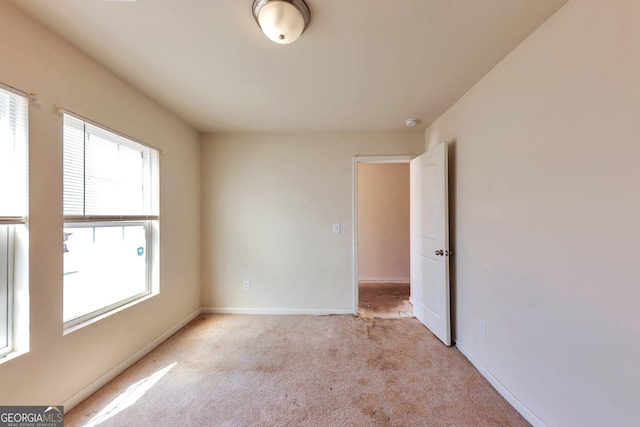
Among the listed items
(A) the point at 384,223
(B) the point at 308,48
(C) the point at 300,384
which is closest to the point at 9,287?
(C) the point at 300,384

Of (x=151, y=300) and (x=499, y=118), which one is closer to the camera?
(x=499, y=118)

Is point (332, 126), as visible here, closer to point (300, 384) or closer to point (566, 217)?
point (566, 217)

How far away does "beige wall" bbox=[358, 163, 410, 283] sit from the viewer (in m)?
4.66

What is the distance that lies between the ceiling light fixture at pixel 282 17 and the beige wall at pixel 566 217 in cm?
136

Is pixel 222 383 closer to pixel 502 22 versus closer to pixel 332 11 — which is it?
pixel 332 11

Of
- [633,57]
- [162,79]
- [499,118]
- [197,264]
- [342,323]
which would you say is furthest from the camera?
[197,264]

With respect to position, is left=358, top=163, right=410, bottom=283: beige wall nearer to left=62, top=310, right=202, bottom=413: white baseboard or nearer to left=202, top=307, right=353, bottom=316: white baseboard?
left=202, top=307, right=353, bottom=316: white baseboard

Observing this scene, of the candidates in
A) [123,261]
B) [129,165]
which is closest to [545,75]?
[129,165]

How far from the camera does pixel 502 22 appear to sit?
1.34m

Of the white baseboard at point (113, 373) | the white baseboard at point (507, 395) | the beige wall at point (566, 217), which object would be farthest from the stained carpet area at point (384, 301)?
the white baseboard at point (113, 373)

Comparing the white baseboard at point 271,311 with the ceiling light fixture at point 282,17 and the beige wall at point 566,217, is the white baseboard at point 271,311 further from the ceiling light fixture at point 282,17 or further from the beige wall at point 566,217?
the ceiling light fixture at point 282,17

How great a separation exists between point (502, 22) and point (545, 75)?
0.39m

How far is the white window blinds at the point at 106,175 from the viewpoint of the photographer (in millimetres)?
1598

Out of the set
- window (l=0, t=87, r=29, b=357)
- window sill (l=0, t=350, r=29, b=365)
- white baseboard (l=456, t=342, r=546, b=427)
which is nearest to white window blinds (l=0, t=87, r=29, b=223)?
window (l=0, t=87, r=29, b=357)
